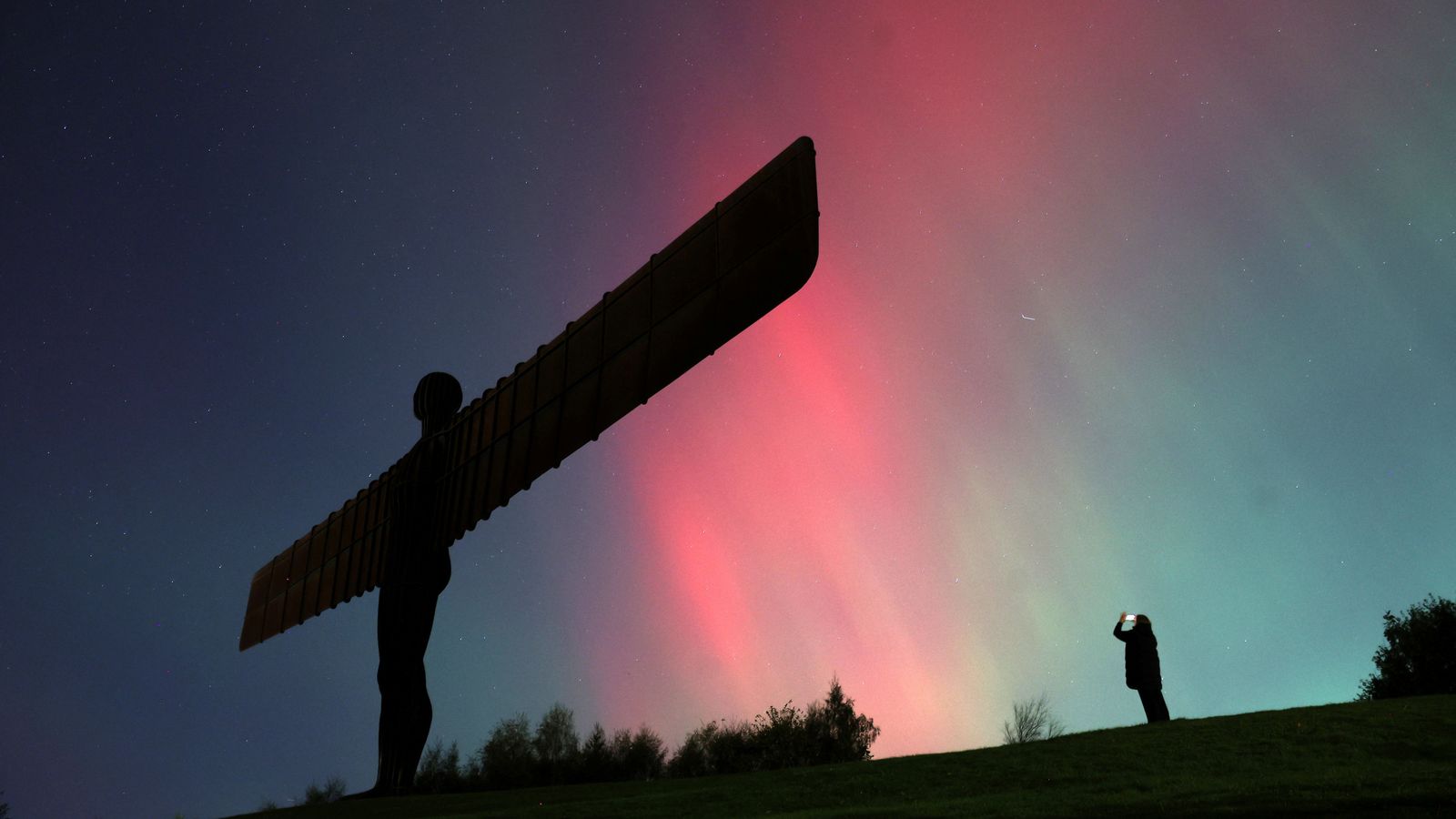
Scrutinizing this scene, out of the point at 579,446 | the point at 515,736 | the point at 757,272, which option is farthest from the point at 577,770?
the point at 757,272

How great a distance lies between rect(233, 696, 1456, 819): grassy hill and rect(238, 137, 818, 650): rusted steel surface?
3.54 meters

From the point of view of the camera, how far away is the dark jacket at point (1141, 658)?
59.0 ft

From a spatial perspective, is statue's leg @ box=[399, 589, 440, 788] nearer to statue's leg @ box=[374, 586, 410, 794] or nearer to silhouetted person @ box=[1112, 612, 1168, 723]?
statue's leg @ box=[374, 586, 410, 794]

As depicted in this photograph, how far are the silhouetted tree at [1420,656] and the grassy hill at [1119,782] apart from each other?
17.3m

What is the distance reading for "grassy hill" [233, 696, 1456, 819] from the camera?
8.67m

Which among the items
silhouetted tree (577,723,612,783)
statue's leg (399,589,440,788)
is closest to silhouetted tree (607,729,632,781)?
silhouetted tree (577,723,612,783)

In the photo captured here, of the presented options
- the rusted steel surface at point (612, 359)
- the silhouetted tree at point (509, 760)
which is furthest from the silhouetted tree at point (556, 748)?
the rusted steel surface at point (612, 359)

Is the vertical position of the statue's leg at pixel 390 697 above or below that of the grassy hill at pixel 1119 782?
above

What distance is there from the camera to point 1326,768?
35.3ft

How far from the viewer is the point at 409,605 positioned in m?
12.8

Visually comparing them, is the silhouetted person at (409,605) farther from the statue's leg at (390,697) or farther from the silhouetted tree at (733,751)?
the silhouetted tree at (733,751)

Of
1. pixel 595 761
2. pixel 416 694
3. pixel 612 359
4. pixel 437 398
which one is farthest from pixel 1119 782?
pixel 595 761

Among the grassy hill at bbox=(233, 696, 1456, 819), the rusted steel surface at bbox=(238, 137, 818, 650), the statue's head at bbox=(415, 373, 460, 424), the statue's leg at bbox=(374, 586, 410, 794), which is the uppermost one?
the statue's head at bbox=(415, 373, 460, 424)

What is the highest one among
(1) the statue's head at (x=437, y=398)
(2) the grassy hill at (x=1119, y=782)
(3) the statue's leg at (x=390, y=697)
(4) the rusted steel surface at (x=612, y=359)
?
(1) the statue's head at (x=437, y=398)
